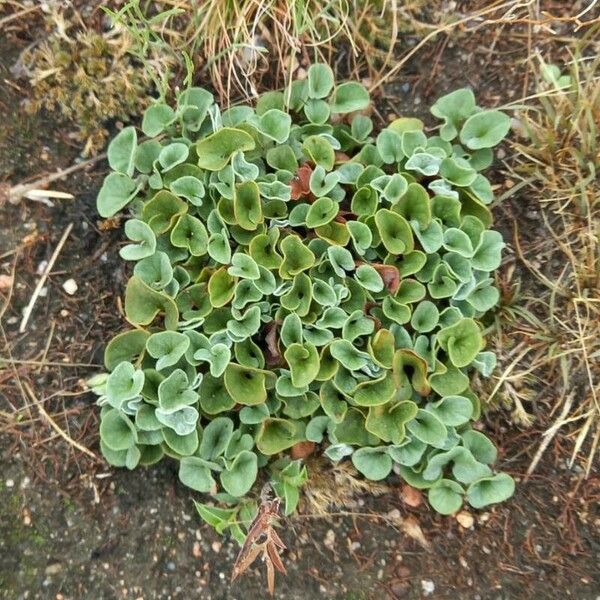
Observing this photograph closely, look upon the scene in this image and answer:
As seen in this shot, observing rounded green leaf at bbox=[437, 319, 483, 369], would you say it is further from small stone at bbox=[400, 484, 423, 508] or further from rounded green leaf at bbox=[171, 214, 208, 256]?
rounded green leaf at bbox=[171, 214, 208, 256]

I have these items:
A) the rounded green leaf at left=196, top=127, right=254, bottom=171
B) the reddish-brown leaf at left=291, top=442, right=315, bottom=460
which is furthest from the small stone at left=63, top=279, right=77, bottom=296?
the reddish-brown leaf at left=291, top=442, right=315, bottom=460

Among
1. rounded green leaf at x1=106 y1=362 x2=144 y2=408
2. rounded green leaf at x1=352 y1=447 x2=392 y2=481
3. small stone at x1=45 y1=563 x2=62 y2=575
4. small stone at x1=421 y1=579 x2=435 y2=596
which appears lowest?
small stone at x1=421 y1=579 x2=435 y2=596

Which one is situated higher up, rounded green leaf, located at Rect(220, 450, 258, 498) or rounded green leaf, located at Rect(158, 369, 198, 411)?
rounded green leaf, located at Rect(158, 369, 198, 411)

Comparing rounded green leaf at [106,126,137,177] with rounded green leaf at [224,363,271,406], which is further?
rounded green leaf at [106,126,137,177]

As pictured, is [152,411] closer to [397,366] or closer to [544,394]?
[397,366]

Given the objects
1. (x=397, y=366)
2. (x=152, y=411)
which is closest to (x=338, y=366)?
(x=397, y=366)

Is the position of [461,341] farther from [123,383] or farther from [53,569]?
[53,569]

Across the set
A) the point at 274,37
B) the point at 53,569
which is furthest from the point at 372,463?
the point at 274,37
